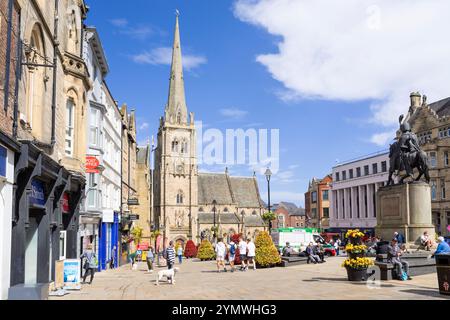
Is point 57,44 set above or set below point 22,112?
above

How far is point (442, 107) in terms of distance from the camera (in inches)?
2525

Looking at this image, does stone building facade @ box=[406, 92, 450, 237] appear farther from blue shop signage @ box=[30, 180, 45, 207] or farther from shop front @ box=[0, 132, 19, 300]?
shop front @ box=[0, 132, 19, 300]

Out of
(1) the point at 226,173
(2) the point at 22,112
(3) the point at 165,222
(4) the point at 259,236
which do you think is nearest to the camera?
(2) the point at 22,112

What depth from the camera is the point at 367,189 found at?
7781cm

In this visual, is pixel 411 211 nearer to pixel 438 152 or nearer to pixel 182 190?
pixel 438 152

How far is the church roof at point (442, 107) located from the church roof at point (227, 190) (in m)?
57.4

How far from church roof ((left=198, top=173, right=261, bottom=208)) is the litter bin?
9752cm

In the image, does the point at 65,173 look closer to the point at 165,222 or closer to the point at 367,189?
the point at 367,189

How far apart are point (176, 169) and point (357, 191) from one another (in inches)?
1575

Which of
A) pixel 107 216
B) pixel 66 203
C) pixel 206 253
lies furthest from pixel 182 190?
pixel 66 203

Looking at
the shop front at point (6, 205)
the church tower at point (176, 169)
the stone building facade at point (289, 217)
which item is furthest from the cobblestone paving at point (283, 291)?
the stone building facade at point (289, 217)

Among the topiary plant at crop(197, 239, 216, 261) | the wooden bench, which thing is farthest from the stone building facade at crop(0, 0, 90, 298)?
the topiary plant at crop(197, 239, 216, 261)
